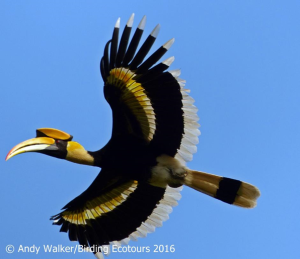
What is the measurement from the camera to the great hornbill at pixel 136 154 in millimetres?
7262

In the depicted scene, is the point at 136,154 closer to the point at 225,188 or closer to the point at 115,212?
the point at 115,212

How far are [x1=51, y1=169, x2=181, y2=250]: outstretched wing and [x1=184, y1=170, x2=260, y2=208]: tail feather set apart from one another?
429 mm

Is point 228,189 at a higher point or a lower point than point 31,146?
higher

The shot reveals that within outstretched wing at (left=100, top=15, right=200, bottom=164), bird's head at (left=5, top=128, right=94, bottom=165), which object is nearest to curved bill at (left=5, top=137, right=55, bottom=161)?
bird's head at (left=5, top=128, right=94, bottom=165)

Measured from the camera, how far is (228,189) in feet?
25.8

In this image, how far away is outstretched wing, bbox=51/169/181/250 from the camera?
8.16 meters

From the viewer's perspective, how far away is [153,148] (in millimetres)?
7762

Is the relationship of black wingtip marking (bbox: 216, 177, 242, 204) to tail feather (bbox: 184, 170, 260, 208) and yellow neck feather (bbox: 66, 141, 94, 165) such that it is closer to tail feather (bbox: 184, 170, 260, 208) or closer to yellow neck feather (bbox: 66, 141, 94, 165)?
tail feather (bbox: 184, 170, 260, 208)

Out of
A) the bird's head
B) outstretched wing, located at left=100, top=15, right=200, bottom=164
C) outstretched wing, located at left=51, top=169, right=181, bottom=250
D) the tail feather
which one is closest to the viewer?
outstretched wing, located at left=100, top=15, right=200, bottom=164

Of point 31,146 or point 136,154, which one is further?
point 136,154

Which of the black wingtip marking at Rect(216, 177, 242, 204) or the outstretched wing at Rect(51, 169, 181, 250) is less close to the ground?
the black wingtip marking at Rect(216, 177, 242, 204)

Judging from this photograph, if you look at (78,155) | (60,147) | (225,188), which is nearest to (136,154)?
(78,155)

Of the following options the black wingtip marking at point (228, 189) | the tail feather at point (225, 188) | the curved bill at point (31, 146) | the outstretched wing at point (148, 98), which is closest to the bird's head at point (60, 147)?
the curved bill at point (31, 146)

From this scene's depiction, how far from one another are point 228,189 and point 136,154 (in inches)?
48.2
